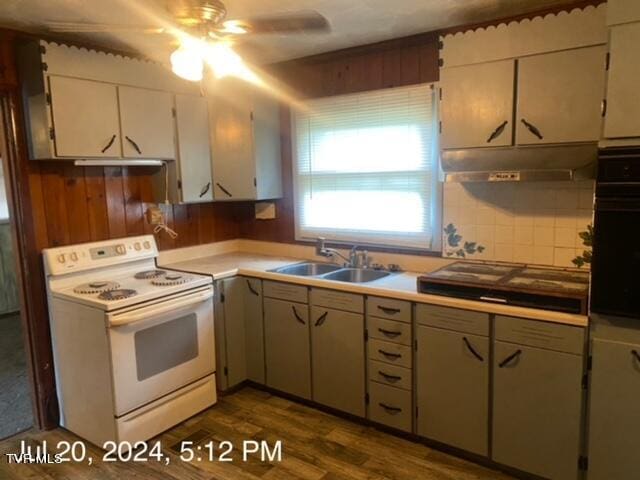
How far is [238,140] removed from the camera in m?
3.46

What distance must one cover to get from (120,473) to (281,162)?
2.31m

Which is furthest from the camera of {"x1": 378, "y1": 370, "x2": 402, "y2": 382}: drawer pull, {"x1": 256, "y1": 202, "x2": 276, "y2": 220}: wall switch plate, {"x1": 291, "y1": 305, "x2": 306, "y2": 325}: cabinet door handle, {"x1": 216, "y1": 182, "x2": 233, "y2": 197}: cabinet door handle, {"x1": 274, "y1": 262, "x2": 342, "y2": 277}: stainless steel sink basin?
{"x1": 256, "y1": 202, "x2": 276, "y2": 220}: wall switch plate

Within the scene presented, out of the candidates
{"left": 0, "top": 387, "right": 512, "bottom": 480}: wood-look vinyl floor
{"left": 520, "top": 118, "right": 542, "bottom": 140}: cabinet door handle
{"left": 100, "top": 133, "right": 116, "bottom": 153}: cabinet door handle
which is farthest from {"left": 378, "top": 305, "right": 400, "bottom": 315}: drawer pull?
{"left": 100, "top": 133, "right": 116, "bottom": 153}: cabinet door handle

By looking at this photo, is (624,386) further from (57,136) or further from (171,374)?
(57,136)

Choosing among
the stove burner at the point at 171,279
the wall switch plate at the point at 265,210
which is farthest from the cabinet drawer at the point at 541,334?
the wall switch plate at the point at 265,210

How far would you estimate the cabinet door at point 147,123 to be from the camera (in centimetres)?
288

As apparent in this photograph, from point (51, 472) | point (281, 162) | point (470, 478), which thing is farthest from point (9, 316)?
point (470, 478)

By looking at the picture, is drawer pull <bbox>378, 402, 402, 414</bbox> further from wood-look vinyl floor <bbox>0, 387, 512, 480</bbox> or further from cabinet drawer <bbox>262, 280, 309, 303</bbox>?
cabinet drawer <bbox>262, 280, 309, 303</bbox>

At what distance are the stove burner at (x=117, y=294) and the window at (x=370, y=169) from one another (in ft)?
4.63

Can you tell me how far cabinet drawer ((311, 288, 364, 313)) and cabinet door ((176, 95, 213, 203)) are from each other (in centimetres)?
113

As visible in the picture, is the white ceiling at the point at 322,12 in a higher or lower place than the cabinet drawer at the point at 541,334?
higher

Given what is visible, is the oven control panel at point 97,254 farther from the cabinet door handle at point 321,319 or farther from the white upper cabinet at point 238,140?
the cabinet door handle at point 321,319

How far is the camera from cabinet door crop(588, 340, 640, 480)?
6.40ft

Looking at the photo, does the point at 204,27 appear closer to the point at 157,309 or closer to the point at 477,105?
the point at 477,105
